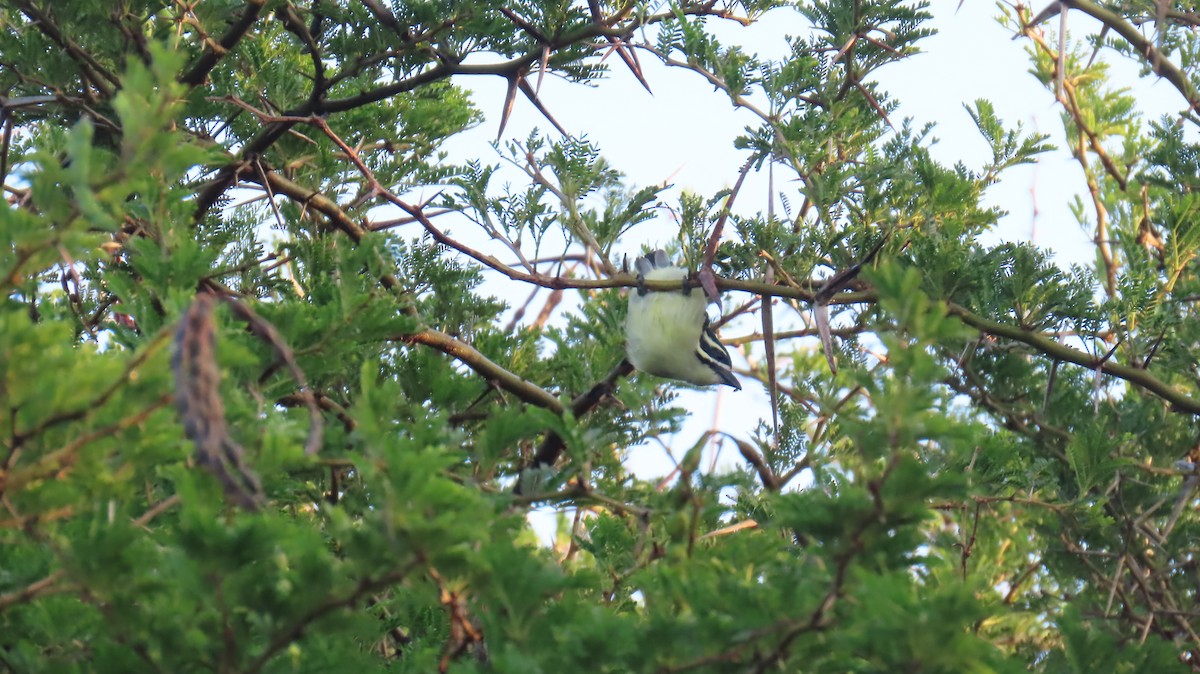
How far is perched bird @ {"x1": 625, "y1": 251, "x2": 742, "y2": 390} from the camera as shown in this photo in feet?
13.9

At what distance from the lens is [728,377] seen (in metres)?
4.53

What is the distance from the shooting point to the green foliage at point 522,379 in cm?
175

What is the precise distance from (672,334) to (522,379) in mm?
605

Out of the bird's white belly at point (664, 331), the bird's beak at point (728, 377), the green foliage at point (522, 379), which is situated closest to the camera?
the green foliage at point (522, 379)

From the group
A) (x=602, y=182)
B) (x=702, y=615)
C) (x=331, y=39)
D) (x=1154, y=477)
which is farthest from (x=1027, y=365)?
(x=702, y=615)

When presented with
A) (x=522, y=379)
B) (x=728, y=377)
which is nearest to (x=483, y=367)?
(x=522, y=379)

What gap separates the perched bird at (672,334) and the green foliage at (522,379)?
0.11 m

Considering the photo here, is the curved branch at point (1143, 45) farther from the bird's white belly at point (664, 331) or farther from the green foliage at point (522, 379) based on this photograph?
the bird's white belly at point (664, 331)

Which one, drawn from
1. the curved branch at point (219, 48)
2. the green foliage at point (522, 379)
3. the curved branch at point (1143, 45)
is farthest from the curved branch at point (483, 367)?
the curved branch at point (1143, 45)

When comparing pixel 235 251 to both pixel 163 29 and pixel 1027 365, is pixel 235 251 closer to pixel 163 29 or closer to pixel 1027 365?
pixel 163 29

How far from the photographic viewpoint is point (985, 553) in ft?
15.6

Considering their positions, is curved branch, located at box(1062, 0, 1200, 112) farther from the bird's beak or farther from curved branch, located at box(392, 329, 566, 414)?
curved branch, located at box(392, 329, 566, 414)

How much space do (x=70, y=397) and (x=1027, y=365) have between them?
3.96m

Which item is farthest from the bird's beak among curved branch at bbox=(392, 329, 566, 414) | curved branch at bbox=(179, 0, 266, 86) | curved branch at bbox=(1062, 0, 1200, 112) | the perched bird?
curved branch at bbox=(179, 0, 266, 86)
